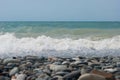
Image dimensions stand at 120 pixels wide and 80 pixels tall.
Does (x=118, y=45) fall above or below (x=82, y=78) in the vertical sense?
below

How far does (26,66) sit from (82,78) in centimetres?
217

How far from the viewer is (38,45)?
472 inches

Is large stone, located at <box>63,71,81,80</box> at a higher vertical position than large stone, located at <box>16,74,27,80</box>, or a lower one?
higher

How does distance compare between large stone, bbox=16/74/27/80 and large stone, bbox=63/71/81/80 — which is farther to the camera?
large stone, bbox=16/74/27/80

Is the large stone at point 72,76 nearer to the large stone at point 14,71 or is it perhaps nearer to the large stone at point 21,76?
the large stone at point 21,76

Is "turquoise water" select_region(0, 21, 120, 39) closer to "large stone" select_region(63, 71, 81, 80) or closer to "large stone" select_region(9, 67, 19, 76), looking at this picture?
"large stone" select_region(9, 67, 19, 76)

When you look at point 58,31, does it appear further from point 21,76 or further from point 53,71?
point 21,76

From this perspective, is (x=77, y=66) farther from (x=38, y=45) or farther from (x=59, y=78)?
(x=38, y=45)

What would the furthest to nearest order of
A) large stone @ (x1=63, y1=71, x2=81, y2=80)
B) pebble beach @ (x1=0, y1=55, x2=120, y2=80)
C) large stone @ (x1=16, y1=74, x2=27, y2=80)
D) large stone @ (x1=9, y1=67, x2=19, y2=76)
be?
large stone @ (x1=9, y1=67, x2=19, y2=76), large stone @ (x1=16, y1=74, x2=27, y2=80), large stone @ (x1=63, y1=71, x2=81, y2=80), pebble beach @ (x1=0, y1=55, x2=120, y2=80)

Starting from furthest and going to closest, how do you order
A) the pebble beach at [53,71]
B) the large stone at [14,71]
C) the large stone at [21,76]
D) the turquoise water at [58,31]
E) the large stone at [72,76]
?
the turquoise water at [58,31]
the large stone at [14,71]
the large stone at [21,76]
the large stone at [72,76]
the pebble beach at [53,71]

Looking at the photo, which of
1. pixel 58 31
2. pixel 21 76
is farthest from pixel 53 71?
pixel 58 31

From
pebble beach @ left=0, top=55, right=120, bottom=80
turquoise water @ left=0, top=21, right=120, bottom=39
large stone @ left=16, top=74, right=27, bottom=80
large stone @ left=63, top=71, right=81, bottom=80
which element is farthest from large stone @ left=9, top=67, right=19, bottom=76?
turquoise water @ left=0, top=21, right=120, bottom=39

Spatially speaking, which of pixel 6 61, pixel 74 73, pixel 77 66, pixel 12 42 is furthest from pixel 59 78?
pixel 12 42

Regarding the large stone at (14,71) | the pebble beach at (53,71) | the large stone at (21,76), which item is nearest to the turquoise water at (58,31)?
the pebble beach at (53,71)
